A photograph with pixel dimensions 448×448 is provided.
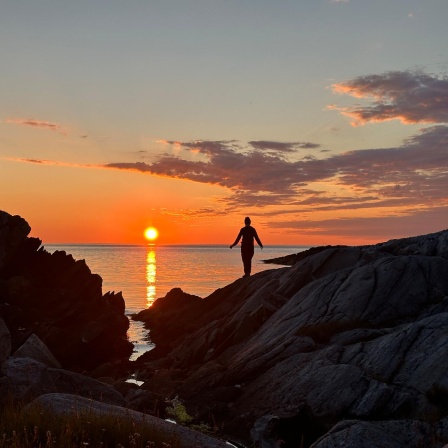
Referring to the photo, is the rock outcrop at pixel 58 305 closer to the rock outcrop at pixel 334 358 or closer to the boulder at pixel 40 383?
the rock outcrop at pixel 334 358

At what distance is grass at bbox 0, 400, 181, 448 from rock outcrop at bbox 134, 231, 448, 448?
2671 millimetres

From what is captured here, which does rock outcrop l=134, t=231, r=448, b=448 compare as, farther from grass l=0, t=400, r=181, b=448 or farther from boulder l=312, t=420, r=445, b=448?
grass l=0, t=400, r=181, b=448

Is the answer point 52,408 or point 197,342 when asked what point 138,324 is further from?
point 52,408

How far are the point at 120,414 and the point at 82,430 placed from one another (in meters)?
1.55

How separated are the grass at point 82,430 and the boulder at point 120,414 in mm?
209

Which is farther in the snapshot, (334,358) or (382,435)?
(334,358)

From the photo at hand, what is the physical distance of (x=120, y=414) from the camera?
30.2 feet

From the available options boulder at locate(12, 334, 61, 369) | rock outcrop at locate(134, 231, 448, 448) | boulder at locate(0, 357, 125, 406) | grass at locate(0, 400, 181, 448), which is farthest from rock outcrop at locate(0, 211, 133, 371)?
grass at locate(0, 400, 181, 448)

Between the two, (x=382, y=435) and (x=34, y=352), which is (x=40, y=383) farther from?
(x=34, y=352)

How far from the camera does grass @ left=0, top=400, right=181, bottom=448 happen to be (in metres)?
7.52

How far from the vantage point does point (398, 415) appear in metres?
12.2

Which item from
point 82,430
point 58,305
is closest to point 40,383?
point 82,430

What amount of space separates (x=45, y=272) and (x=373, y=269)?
4241cm

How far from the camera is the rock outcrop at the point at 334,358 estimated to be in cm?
1230
